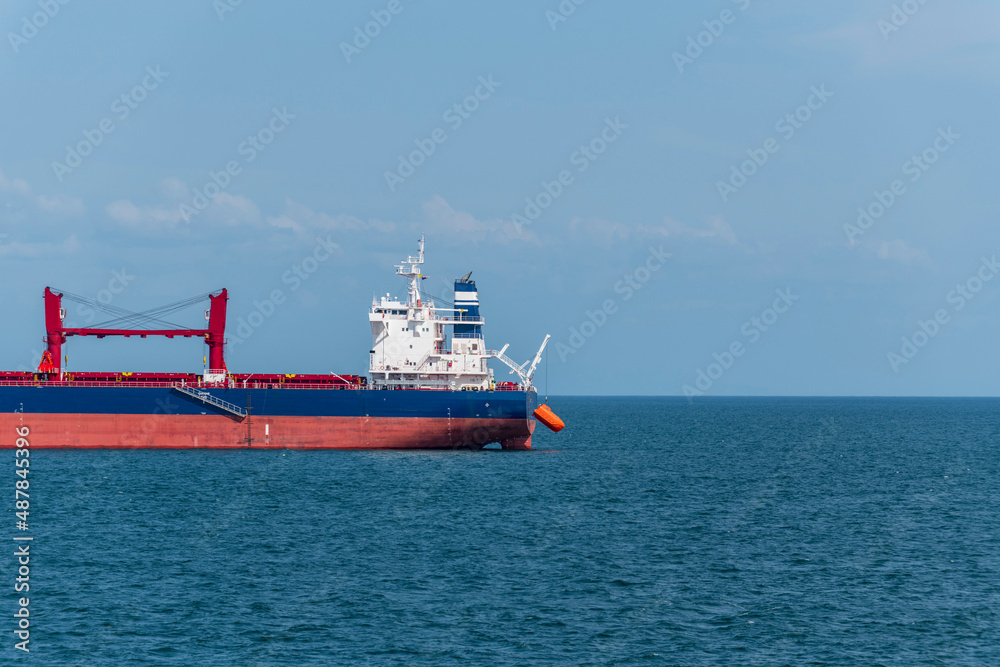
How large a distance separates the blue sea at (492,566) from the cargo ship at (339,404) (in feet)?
11.2

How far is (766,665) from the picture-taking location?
2323 centimetres

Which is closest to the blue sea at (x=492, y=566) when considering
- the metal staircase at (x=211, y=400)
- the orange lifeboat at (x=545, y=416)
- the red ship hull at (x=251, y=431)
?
the red ship hull at (x=251, y=431)

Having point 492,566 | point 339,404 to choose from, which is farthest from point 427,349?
point 492,566

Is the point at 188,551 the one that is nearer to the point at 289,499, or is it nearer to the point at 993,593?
the point at 289,499

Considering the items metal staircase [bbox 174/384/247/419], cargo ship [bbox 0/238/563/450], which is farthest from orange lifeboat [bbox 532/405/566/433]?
metal staircase [bbox 174/384/247/419]

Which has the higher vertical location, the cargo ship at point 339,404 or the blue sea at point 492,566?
the cargo ship at point 339,404

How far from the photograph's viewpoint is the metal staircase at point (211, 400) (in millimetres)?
62000

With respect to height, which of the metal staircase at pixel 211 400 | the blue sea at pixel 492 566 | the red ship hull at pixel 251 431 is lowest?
the blue sea at pixel 492 566

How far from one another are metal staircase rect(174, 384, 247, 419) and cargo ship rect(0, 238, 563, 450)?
6 centimetres

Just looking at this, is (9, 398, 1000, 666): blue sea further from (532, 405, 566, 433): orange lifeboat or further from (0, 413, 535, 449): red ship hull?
(532, 405, 566, 433): orange lifeboat

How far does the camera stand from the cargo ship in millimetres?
61562

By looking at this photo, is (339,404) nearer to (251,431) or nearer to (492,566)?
(251,431)

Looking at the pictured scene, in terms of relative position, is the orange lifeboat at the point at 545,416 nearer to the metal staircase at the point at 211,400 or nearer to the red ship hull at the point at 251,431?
the red ship hull at the point at 251,431

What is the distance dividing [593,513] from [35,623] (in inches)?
940
